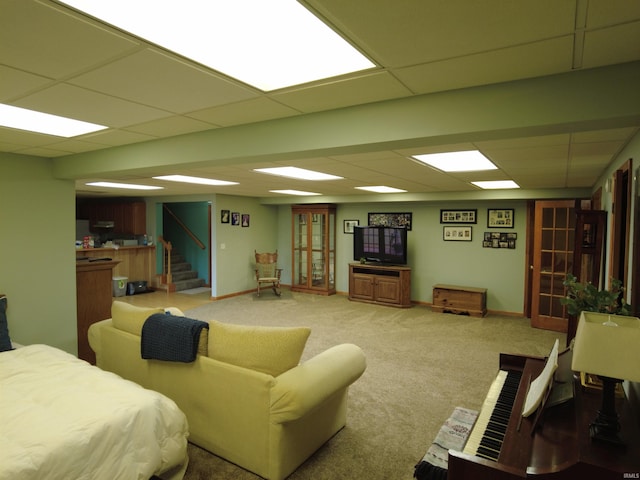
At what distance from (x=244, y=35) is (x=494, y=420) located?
1.95m

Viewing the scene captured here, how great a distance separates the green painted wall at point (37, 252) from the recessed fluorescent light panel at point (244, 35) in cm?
304

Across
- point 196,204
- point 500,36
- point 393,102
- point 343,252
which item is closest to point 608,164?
point 393,102

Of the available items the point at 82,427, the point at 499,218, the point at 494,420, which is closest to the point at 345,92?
the point at 494,420

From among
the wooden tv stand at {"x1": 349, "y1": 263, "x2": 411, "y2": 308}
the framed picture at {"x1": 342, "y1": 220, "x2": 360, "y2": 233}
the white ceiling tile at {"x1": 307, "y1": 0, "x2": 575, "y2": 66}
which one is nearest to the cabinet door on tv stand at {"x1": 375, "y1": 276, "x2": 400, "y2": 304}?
the wooden tv stand at {"x1": 349, "y1": 263, "x2": 411, "y2": 308}

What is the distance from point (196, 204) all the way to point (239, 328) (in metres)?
7.88

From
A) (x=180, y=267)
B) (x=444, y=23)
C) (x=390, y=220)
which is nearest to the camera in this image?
(x=444, y=23)

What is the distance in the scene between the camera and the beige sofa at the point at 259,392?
2.26 metres

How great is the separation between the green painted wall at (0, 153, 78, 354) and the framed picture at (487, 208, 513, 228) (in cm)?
635

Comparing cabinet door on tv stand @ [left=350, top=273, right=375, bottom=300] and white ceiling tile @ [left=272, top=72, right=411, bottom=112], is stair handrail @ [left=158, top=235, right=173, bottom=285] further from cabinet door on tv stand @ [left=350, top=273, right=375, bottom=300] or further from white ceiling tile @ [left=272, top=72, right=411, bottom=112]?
white ceiling tile @ [left=272, top=72, right=411, bottom=112]

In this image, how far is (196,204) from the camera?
9.81 m

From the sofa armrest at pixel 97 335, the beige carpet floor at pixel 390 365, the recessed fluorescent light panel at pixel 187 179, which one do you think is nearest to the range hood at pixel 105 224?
the beige carpet floor at pixel 390 365

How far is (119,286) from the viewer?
806cm

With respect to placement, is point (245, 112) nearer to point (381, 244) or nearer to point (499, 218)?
point (381, 244)

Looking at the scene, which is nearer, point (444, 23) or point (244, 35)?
point (444, 23)
